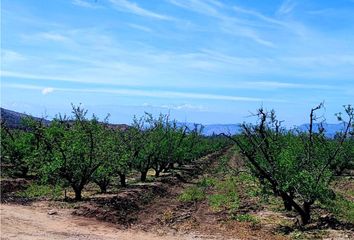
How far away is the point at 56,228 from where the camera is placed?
17281 mm

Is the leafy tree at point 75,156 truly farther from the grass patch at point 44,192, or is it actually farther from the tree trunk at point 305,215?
the tree trunk at point 305,215

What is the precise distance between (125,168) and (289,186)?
46.5 ft

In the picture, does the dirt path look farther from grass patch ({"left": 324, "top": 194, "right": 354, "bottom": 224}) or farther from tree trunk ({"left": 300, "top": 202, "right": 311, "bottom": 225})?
grass patch ({"left": 324, "top": 194, "right": 354, "bottom": 224})

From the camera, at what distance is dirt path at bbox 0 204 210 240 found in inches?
626

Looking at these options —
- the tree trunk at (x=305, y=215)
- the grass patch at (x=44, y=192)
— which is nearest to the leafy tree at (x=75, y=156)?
the grass patch at (x=44, y=192)

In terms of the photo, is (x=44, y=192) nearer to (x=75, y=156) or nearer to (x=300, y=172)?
(x=75, y=156)

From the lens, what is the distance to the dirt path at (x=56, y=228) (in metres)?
15.9

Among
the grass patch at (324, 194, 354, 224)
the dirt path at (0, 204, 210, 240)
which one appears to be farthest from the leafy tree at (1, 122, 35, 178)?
the grass patch at (324, 194, 354, 224)

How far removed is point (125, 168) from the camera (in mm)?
29953

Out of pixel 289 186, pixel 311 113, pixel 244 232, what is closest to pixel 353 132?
pixel 311 113

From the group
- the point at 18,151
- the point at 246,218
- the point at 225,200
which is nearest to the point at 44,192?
the point at 18,151

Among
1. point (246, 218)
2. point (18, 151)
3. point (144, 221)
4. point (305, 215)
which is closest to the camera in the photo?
point (305, 215)

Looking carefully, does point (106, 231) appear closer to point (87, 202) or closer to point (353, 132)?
point (87, 202)

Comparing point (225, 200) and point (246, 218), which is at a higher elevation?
point (225, 200)
